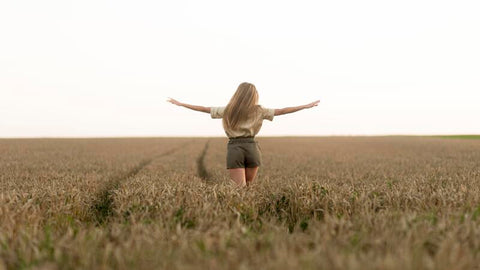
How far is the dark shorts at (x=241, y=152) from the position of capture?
6652 millimetres

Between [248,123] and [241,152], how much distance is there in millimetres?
559

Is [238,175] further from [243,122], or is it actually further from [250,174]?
[243,122]

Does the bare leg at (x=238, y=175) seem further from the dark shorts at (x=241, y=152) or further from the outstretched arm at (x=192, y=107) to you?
the outstretched arm at (x=192, y=107)

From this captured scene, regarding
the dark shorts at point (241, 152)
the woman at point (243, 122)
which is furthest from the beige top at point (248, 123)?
the dark shorts at point (241, 152)

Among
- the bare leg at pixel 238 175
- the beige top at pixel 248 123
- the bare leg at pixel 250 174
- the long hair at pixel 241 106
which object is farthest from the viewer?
the bare leg at pixel 250 174

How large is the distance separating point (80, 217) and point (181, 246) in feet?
11.8

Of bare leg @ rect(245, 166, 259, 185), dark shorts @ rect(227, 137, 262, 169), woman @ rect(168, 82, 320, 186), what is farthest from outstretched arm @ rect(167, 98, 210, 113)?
bare leg @ rect(245, 166, 259, 185)

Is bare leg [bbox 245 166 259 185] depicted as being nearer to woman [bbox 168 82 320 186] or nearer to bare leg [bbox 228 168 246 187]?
woman [bbox 168 82 320 186]

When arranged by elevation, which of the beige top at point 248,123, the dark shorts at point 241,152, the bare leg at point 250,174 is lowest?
the bare leg at point 250,174

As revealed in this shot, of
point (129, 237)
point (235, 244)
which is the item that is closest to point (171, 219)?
point (129, 237)

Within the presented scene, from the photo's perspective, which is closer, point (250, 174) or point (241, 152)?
point (241, 152)

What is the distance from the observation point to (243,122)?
6.62m

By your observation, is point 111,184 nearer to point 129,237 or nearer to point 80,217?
point 80,217

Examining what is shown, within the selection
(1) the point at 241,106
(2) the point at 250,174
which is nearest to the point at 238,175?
(2) the point at 250,174
